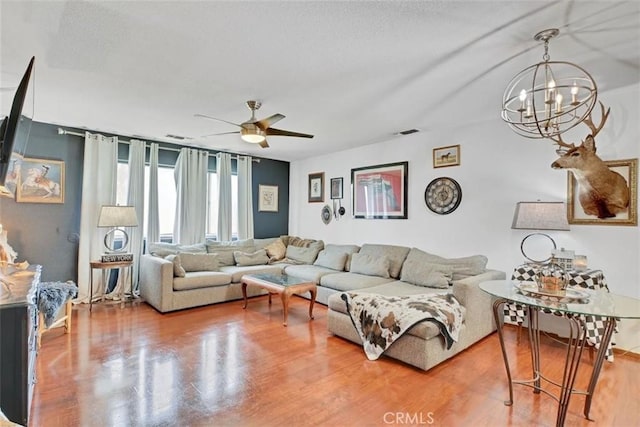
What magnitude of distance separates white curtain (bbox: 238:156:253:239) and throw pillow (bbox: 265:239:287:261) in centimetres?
56

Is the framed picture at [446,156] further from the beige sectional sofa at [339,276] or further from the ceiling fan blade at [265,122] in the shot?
the ceiling fan blade at [265,122]

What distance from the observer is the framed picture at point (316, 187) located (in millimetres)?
6359

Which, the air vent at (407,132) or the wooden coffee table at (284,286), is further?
the air vent at (407,132)

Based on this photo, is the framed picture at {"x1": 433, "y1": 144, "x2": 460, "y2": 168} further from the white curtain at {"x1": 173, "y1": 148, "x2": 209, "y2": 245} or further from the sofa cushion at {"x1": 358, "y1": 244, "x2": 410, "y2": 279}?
the white curtain at {"x1": 173, "y1": 148, "x2": 209, "y2": 245}

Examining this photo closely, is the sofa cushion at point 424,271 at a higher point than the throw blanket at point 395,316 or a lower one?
higher

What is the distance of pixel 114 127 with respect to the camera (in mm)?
4457

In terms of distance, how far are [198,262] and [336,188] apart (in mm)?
2743

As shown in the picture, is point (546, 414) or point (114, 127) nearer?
point (546, 414)

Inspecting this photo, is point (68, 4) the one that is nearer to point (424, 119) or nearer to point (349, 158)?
point (424, 119)

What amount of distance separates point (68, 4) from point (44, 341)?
306cm

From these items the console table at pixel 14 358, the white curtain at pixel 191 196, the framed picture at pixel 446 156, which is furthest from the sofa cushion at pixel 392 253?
the console table at pixel 14 358

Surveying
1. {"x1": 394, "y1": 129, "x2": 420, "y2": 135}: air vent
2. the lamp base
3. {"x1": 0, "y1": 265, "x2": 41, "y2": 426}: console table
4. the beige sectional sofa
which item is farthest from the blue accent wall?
{"x1": 394, "y1": 129, "x2": 420, "y2": 135}: air vent

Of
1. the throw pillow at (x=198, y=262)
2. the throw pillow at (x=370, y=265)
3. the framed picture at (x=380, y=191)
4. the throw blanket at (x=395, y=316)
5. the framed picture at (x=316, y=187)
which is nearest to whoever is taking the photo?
the throw blanket at (x=395, y=316)

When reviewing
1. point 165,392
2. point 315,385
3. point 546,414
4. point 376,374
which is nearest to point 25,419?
point 165,392
